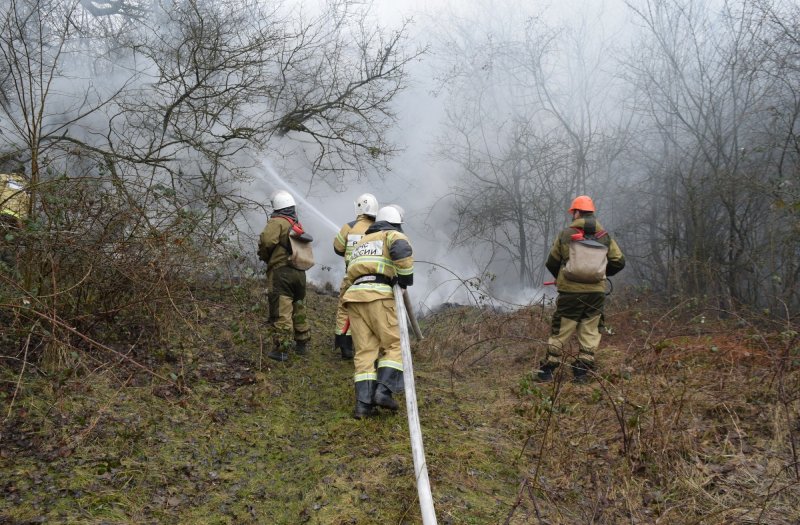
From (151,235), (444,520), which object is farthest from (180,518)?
(151,235)

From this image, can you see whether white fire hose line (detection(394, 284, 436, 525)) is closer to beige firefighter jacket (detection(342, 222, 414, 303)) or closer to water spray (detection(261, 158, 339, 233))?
beige firefighter jacket (detection(342, 222, 414, 303))

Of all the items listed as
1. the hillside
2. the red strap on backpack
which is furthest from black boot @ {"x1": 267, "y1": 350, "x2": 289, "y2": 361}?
the red strap on backpack

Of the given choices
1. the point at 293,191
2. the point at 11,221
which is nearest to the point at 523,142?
the point at 293,191

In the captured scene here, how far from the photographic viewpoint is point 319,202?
12.4 m

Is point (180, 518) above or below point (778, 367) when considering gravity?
below

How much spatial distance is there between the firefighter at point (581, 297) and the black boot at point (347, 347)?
209 cm

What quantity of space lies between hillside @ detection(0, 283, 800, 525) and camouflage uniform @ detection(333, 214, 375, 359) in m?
0.64

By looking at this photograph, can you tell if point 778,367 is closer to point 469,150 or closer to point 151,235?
point 151,235

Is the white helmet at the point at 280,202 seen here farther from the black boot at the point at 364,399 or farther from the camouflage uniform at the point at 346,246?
the black boot at the point at 364,399

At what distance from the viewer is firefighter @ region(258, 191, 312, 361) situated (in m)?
6.28

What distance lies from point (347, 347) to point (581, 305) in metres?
2.58

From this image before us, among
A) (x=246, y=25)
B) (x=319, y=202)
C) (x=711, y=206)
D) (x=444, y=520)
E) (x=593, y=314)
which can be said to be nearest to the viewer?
(x=444, y=520)

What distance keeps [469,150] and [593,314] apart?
7.50 m

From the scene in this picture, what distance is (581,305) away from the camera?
5906 mm
